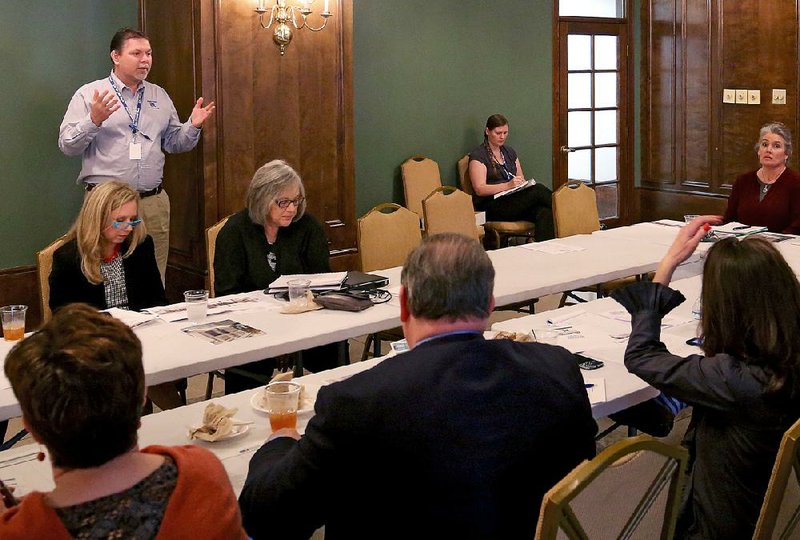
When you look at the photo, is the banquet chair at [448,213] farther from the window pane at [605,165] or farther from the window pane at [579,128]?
the window pane at [605,165]

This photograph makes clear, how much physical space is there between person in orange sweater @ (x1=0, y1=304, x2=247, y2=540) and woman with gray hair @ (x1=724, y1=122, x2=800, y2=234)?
5.05m

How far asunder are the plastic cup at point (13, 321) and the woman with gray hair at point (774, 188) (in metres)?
4.30

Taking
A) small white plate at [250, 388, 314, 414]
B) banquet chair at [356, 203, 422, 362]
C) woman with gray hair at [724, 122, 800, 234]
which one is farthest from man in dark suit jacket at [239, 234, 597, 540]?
woman with gray hair at [724, 122, 800, 234]

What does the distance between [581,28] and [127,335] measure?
26.2 ft

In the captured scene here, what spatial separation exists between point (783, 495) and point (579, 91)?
725cm

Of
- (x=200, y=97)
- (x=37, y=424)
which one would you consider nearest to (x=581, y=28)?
(x=200, y=97)

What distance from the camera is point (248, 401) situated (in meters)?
2.94

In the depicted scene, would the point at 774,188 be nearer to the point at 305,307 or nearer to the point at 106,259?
the point at 305,307

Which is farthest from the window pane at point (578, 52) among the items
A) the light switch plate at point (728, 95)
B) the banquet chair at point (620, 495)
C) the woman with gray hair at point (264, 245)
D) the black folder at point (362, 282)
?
the banquet chair at point (620, 495)

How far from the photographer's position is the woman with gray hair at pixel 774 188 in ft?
19.9

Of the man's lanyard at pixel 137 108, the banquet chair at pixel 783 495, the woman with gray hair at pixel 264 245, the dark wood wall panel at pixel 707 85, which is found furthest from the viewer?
the dark wood wall panel at pixel 707 85

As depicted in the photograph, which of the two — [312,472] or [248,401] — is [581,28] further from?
[312,472]

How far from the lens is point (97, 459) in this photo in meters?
1.62

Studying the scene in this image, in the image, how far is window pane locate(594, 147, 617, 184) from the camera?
9496 millimetres
